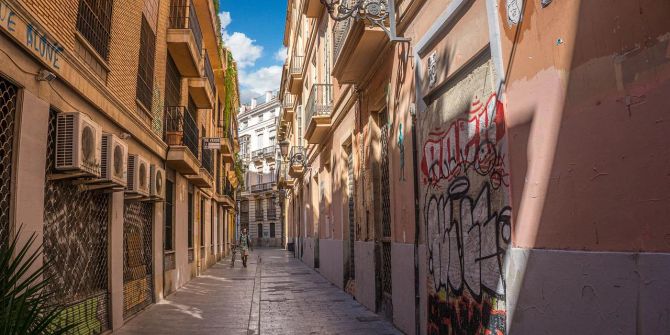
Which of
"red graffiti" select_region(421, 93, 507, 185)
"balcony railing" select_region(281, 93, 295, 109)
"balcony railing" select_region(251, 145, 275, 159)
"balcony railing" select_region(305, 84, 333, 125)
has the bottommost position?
"red graffiti" select_region(421, 93, 507, 185)

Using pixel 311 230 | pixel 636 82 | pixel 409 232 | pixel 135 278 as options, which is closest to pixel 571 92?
pixel 636 82

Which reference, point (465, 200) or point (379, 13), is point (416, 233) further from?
point (379, 13)

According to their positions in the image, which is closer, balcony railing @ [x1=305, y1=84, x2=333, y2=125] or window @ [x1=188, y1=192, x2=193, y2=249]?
balcony railing @ [x1=305, y1=84, x2=333, y2=125]

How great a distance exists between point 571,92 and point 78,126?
5065mm

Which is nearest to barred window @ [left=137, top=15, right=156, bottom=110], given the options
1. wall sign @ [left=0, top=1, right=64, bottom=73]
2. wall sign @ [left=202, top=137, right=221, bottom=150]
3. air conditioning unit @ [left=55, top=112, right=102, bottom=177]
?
air conditioning unit @ [left=55, top=112, right=102, bottom=177]

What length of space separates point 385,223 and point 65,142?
17.0 feet

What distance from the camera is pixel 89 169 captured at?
6523 mm

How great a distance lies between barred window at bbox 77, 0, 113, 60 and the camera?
7453 mm

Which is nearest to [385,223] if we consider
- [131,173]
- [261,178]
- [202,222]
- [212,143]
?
[131,173]

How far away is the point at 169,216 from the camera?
46.3 ft

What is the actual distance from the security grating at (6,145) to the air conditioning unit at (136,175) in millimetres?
3979

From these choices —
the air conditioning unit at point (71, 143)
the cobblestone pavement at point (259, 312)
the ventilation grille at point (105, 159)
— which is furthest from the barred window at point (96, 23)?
the cobblestone pavement at point (259, 312)

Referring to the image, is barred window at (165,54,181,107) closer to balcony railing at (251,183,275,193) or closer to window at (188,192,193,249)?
window at (188,192,193,249)

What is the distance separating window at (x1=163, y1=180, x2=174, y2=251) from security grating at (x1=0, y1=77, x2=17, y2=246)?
8608 millimetres
